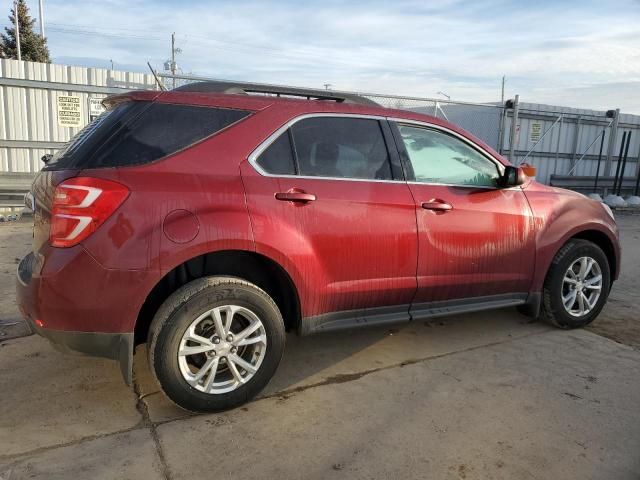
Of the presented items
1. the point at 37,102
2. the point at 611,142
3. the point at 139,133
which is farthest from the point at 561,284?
the point at 611,142

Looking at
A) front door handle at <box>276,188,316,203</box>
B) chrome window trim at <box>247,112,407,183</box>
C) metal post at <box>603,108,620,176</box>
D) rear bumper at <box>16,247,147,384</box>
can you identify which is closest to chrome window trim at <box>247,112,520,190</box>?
chrome window trim at <box>247,112,407,183</box>

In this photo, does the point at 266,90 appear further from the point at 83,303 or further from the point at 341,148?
the point at 83,303

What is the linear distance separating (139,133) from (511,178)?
8.56 ft

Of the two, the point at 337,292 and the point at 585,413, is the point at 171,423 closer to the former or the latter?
the point at 337,292

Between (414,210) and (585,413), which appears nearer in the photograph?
(585,413)

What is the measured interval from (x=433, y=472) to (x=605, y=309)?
342 cm

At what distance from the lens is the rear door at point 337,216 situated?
3.06 meters

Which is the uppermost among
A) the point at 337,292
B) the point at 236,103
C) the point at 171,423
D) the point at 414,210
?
the point at 236,103

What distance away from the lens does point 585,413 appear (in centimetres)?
309

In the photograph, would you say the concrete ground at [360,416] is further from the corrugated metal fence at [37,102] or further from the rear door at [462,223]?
the corrugated metal fence at [37,102]

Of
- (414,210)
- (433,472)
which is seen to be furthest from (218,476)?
(414,210)

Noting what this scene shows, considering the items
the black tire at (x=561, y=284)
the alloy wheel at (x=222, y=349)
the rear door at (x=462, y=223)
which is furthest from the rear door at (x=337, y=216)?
the black tire at (x=561, y=284)

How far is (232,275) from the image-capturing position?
311cm

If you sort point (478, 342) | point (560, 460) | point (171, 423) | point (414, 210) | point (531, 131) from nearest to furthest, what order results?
point (560, 460) < point (171, 423) < point (414, 210) < point (478, 342) < point (531, 131)
